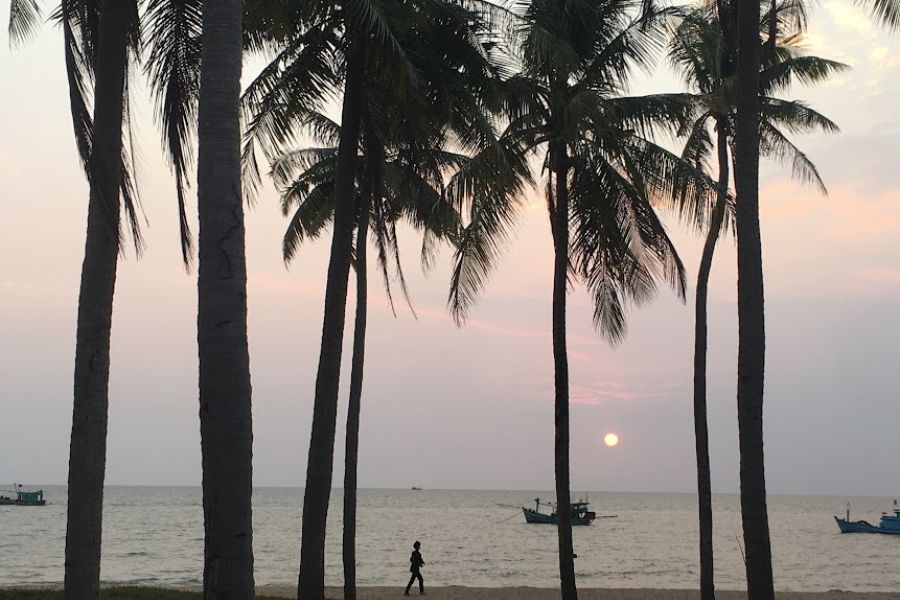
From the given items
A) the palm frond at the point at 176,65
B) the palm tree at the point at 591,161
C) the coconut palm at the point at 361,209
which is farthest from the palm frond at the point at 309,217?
the palm frond at the point at 176,65

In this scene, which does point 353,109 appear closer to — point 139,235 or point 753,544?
point 139,235

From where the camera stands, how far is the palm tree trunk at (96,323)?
29.9ft

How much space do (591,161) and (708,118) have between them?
487 centimetres

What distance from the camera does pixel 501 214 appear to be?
56.1 feet

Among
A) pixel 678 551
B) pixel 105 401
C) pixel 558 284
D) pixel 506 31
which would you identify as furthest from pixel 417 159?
pixel 678 551

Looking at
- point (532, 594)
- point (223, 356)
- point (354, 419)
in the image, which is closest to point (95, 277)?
point (223, 356)

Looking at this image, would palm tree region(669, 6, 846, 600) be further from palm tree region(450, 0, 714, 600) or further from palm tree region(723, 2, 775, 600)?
palm tree region(723, 2, 775, 600)

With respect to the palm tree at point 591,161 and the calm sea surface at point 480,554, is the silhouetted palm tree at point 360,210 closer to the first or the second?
the palm tree at point 591,161

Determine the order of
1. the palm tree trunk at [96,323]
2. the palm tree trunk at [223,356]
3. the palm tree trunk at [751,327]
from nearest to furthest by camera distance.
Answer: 1. the palm tree trunk at [223,356]
2. the palm tree trunk at [96,323]
3. the palm tree trunk at [751,327]

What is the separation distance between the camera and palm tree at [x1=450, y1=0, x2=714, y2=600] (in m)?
17.3

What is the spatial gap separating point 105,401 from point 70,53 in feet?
12.2

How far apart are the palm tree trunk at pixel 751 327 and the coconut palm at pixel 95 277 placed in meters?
6.65

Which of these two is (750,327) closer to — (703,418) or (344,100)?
(344,100)

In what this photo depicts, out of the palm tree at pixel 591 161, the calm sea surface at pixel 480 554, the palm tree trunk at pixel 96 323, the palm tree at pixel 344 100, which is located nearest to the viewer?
A: the palm tree trunk at pixel 96 323
